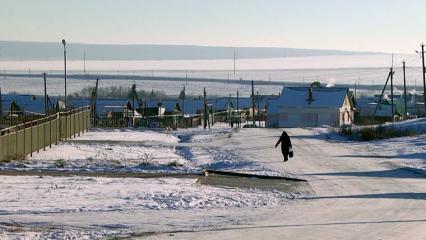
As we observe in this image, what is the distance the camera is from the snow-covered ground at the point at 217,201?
1628 cm

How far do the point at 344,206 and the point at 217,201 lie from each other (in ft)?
10.6

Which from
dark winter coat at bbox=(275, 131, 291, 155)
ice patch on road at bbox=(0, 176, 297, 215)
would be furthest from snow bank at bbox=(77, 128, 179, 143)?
A: ice patch on road at bbox=(0, 176, 297, 215)

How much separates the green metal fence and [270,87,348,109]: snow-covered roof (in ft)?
117

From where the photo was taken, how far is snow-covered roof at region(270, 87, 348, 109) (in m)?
82.2

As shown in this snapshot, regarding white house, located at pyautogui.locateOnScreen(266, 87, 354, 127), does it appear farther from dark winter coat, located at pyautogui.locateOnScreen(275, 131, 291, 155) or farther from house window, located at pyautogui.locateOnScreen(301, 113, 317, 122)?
dark winter coat, located at pyautogui.locateOnScreen(275, 131, 291, 155)

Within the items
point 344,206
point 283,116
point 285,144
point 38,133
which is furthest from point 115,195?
point 283,116

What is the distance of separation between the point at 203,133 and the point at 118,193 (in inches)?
1299

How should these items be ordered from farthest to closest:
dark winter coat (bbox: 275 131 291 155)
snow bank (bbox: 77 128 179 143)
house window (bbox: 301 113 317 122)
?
1. house window (bbox: 301 113 317 122)
2. snow bank (bbox: 77 128 179 143)
3. dark winter coat (bbox: 275 131 291 155)

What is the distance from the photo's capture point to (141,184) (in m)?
23.8

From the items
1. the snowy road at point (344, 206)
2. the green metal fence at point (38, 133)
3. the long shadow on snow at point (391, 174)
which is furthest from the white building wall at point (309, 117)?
the long shadow on snow at point (391, 174)

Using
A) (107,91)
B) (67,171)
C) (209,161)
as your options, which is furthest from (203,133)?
(107,91)

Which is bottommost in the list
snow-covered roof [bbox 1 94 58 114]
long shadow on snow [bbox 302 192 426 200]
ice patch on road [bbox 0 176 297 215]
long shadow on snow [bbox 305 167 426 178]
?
long shadow on snow [bbox 302 192 426 200]

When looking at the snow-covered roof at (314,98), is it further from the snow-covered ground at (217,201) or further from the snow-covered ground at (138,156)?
the snow-covered ground at (217,201)

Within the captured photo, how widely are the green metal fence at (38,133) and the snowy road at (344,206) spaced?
937cm
